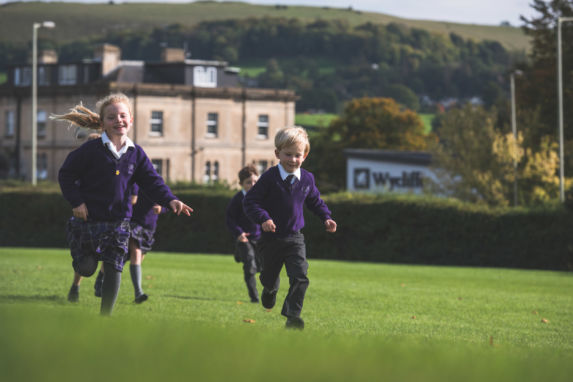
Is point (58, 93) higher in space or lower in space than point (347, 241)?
higher

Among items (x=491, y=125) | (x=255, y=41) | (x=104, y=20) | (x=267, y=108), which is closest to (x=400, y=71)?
(x=255, y=41)

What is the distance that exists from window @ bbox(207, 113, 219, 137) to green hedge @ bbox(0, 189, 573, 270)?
1659 inches

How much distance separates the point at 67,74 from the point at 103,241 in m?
75.5

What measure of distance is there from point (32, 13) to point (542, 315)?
190620 millimetres

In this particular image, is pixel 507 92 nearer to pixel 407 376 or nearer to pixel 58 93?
pixel 58 93

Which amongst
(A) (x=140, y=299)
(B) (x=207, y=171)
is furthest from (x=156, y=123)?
(A) (x=140, y=299)

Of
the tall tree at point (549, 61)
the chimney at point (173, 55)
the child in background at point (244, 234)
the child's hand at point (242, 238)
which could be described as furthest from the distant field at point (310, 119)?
the child's hand at point (242, 238)

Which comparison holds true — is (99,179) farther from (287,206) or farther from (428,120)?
(428,120)

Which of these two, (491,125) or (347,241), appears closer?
(347,241)

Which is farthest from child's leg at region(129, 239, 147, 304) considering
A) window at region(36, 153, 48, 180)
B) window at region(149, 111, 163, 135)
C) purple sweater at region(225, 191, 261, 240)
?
window at region(36, 153, 48, 180)

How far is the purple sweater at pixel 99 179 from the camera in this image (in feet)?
26.0

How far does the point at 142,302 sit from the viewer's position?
11648 millimetres

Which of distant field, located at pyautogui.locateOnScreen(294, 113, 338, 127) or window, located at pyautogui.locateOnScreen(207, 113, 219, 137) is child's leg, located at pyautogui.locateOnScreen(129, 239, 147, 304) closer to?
window, located at pyautogui.locateOnScreen(207, 113, 219, 137)

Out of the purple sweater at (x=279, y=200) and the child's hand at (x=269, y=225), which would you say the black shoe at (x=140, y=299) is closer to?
the purple sweater at (x=279, y=200)
